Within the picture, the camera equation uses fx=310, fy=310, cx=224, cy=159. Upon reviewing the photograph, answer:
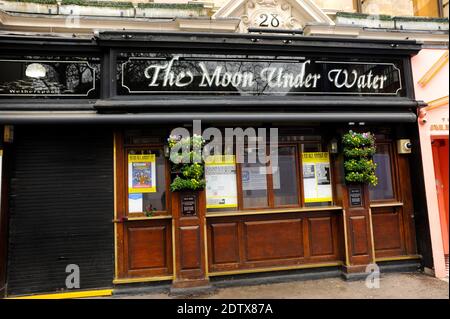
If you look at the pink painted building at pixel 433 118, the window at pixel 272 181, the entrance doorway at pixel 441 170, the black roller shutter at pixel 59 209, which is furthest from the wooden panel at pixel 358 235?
the black roller shutter at pixel 59 209

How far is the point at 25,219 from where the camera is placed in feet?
18.0

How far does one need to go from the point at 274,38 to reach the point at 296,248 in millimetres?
4155

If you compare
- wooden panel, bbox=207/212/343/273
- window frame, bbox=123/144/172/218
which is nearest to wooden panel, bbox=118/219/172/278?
window frame, bbox=123/144/172/218

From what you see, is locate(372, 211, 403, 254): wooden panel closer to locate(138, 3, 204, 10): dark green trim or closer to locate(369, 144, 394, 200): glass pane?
locate(369, 144, 394, 200): glass pane

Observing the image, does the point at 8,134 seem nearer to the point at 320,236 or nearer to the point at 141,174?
the point at 141,174

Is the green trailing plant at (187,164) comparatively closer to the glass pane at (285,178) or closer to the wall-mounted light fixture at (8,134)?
the glass pane at (285,178)

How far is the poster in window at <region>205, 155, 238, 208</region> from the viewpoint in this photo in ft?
20.1

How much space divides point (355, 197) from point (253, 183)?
2.03 m

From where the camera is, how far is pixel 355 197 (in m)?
6.15

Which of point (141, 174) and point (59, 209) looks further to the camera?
point (141, 174)

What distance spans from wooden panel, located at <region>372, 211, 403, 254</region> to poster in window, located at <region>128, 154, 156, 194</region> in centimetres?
460

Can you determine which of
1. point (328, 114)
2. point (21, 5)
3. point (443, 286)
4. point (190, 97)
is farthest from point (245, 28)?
point (443, 286)

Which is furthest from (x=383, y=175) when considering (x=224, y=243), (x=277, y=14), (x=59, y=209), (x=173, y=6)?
(x=59, y=209)

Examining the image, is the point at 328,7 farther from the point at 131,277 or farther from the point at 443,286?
the point at 131,277
